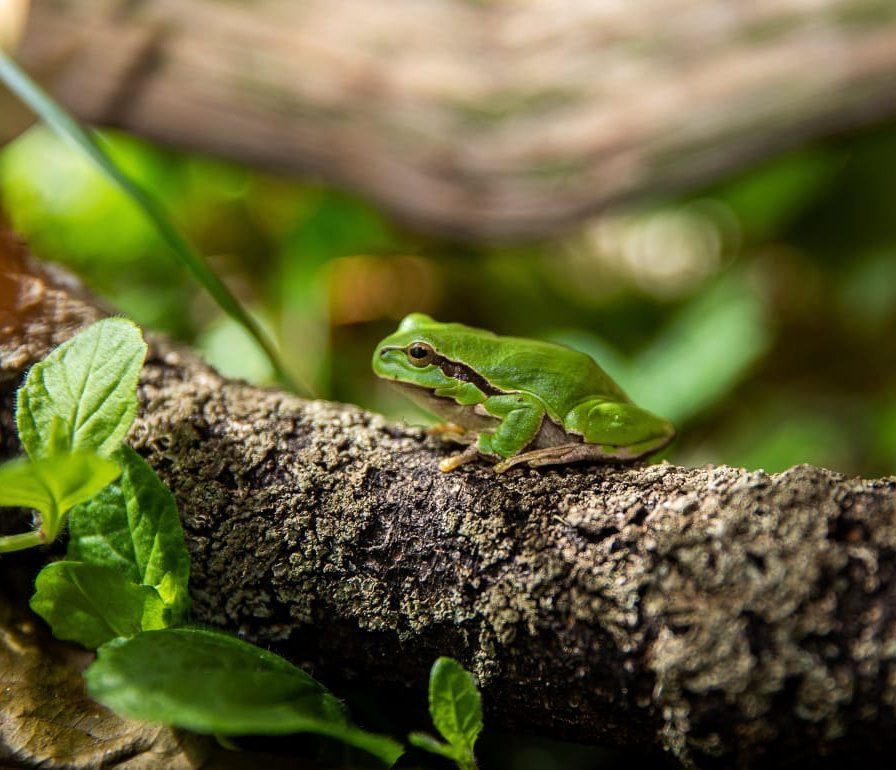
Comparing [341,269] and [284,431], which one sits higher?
[341,269]

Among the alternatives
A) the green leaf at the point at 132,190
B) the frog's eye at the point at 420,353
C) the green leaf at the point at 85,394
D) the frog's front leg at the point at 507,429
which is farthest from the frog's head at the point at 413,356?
the green leaf at the point at 85,394

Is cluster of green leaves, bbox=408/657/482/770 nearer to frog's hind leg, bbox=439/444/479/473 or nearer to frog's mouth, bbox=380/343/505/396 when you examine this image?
frog's hind leg, bbox=439/444/479/473

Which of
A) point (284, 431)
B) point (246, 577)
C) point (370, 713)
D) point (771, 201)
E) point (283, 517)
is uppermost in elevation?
point (771, 201)

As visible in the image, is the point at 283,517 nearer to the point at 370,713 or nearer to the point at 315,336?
the point at 370,713

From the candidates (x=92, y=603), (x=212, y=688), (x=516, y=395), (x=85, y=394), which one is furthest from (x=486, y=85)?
(x=212, y=688)

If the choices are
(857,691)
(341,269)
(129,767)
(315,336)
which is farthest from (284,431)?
(341,269)

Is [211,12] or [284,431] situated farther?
[211,12]
